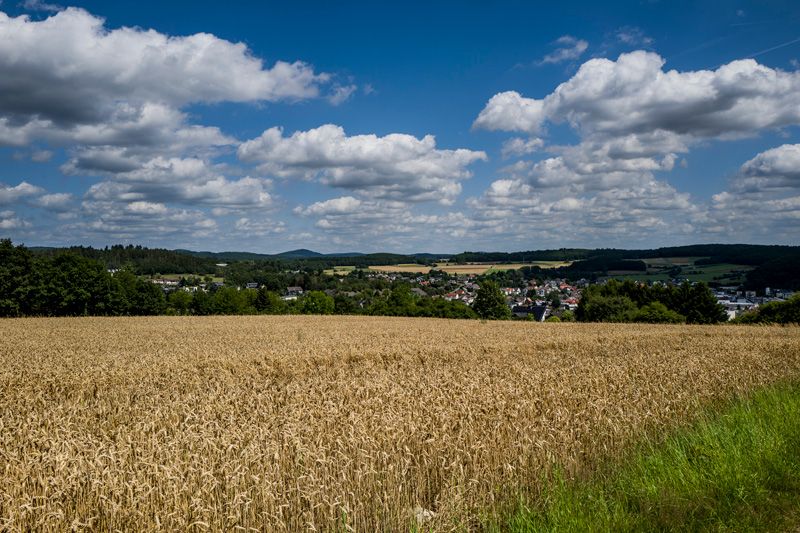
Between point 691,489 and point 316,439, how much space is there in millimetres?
4997

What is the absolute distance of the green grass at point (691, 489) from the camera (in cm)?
527

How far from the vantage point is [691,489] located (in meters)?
6.06

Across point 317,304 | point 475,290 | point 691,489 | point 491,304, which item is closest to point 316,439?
point 691,489

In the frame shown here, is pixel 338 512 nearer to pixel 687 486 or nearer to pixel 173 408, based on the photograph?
pixel 687 486

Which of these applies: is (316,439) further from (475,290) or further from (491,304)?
(475,290)

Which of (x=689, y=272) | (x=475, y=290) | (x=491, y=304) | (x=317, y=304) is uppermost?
(x=689, y=272)

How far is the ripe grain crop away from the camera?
504 centimetres

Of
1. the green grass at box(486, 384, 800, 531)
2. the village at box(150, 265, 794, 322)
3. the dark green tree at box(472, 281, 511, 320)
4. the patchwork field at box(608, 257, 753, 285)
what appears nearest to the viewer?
the green grass at box(486, 384, 800, 531)

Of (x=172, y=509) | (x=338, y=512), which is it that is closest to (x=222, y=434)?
(x=172, y=509)

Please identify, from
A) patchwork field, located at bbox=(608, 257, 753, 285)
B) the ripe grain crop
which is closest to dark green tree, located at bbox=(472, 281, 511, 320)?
patchwork field, located at bbox=(608, 257, 753, 285)

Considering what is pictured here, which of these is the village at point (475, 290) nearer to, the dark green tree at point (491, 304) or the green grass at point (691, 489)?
the dark green tree at point (491, 304)

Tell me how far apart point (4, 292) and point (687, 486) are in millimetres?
71354

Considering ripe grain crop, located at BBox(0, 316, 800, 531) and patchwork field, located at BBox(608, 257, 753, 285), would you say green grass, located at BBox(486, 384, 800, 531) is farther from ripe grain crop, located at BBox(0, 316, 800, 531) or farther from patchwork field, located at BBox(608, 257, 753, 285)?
patchwork field, located at BBox(608, 257, 753, 285)

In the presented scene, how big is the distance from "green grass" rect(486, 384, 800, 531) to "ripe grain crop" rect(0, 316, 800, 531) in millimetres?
541
